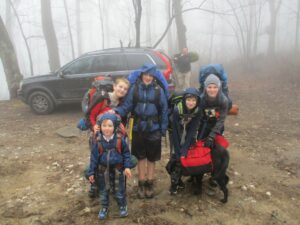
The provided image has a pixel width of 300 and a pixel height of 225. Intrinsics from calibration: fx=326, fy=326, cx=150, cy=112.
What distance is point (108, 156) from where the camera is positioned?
4.18m

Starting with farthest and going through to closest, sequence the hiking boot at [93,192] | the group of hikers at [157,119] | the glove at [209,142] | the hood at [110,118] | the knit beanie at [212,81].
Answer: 1. the hiking boot at [93,192]
2. the glove at [209,142]
3. the knit beanie at [212,81]
4. the group of hikers at [157,119]
5. the hood at [110,118]

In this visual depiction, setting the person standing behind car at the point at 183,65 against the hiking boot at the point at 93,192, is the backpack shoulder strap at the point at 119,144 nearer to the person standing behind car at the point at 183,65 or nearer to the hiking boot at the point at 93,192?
the hiking boot at the point at 93,192

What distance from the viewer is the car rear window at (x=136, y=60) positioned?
9570 mm

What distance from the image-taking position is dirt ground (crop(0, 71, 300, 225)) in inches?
176

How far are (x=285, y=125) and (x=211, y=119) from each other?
492 cm

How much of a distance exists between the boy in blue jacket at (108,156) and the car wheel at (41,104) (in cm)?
640

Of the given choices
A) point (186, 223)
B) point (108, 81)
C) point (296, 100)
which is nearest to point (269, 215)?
point (186, 223)

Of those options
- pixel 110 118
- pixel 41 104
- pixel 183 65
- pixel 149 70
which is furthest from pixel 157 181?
pixel 183 65

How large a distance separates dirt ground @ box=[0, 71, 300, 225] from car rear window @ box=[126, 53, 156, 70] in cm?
231

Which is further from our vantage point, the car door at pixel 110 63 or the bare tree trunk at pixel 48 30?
the bare tree trunk at pixel 48 30

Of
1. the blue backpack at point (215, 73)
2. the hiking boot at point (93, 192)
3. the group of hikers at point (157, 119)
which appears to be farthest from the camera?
the hiking boot at point (93, 192)

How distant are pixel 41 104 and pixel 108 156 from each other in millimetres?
6696

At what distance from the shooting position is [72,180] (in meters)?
5.65

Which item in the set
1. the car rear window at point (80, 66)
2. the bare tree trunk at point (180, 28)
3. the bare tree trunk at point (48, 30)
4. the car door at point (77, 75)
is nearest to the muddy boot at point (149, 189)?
the car door at point (77, 75)
